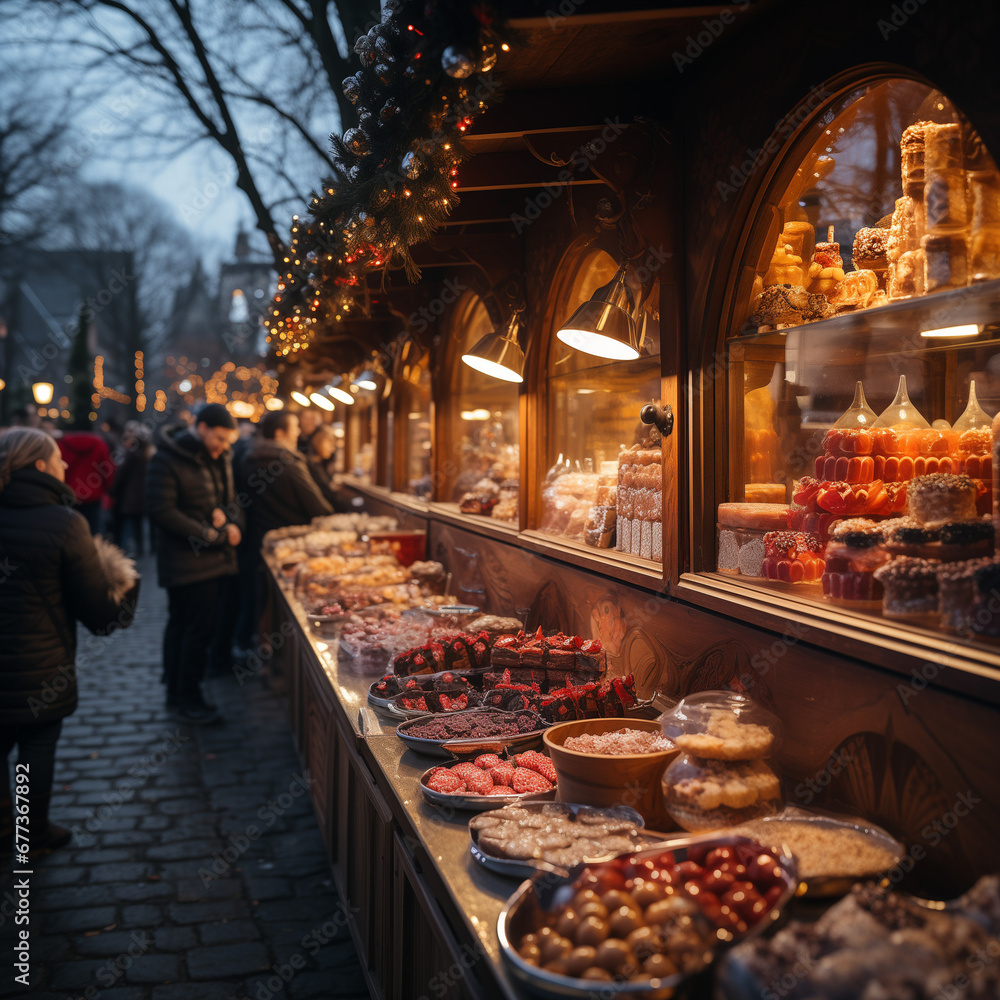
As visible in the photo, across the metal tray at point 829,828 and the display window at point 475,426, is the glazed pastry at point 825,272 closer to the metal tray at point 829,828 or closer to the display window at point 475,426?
the metal tray at point 829,828

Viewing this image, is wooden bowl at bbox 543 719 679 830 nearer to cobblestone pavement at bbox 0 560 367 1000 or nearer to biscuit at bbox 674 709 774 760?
biscuit at bbox 674 709 774 760

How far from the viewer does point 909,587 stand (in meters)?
1.98

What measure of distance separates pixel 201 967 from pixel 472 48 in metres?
3.59

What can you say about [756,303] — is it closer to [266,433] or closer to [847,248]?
[847,248]

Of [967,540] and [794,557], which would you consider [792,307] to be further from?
[967,540]

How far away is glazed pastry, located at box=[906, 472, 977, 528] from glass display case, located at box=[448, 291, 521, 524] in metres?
3.60

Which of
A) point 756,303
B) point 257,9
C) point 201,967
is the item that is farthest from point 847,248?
point 257,9

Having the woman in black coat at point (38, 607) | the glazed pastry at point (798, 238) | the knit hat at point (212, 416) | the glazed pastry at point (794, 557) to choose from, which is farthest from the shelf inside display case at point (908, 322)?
the knit hat at point (212, 416)

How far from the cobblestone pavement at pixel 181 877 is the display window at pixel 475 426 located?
2.34 m

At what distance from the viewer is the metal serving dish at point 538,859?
183 centimetres

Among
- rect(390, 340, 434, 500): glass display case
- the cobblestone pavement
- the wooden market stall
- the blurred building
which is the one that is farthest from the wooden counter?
the blurred building

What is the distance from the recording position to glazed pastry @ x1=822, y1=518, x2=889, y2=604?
2219 mm

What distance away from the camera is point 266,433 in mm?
9062

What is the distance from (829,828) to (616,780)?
0.51 meters
